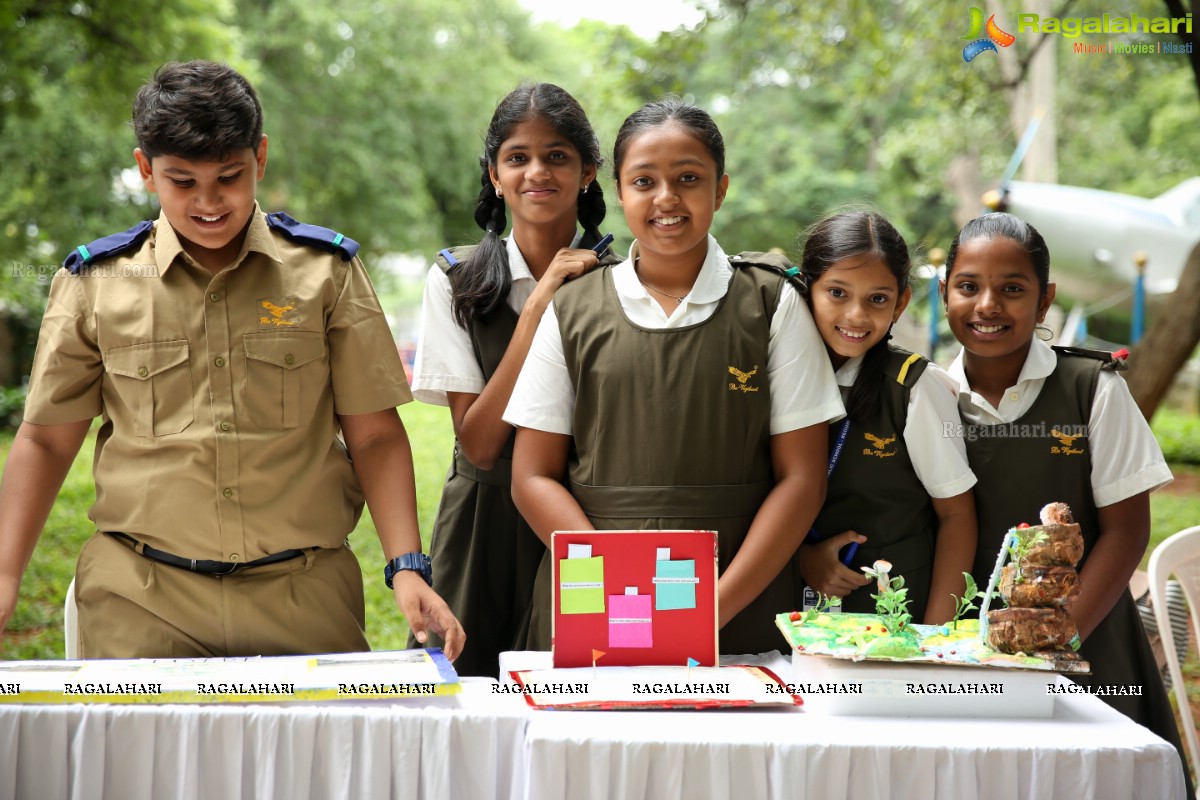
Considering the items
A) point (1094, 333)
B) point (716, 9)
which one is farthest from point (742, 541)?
point (1094, 333)

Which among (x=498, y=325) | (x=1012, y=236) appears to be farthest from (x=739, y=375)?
(x=1012, y=236)

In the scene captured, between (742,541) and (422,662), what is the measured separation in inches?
24.4

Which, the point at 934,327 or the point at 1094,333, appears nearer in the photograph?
the point at 934,327

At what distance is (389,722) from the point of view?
1664 mm

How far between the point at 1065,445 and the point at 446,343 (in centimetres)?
130

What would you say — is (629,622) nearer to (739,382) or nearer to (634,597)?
(634,597)

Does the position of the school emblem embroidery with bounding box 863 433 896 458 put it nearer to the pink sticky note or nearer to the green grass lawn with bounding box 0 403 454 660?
the pink sticky note

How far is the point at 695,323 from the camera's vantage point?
6.79 ft

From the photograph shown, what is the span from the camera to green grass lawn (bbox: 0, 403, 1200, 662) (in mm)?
5121

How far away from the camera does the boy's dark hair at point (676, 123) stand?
6.86 ft

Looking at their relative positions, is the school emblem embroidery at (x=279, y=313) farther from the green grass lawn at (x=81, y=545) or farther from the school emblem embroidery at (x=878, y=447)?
the green grass lawn at (x=81, y=545)

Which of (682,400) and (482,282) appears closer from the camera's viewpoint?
(682,400)

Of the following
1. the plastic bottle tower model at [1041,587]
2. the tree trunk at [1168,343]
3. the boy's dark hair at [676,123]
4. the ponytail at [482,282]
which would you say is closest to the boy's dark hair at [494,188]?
the ponytail at [482,282]

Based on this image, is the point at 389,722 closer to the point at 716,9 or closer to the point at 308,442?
the point at 308,442
